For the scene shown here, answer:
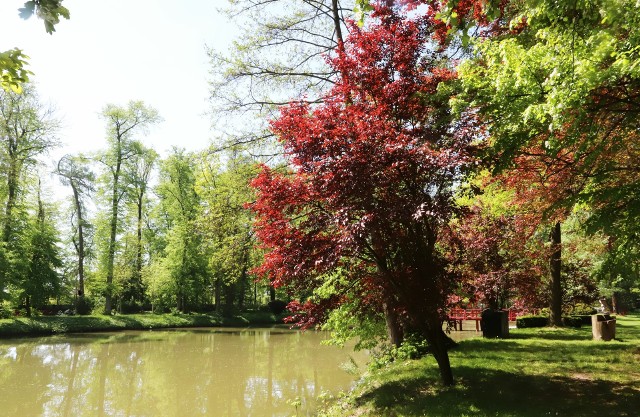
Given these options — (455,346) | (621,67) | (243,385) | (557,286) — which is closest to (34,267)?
(243,385)

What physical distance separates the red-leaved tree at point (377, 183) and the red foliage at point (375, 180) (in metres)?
0.02

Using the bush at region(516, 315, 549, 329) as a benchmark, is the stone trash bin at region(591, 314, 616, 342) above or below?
above

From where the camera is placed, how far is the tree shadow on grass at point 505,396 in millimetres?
5629

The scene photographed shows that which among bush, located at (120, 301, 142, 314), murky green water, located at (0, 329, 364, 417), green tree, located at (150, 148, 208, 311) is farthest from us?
bush, located at (120, 301, 142, 314)

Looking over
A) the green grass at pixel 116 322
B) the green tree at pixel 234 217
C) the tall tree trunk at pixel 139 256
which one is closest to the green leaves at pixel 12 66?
the green tree at pixel 234 217

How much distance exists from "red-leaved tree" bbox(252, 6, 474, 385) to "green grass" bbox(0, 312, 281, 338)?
73.4 ft

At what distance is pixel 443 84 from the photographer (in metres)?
6.69

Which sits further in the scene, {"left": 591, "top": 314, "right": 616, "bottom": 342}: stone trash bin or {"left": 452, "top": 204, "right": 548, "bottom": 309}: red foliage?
A: {"left": 452, "top": 204, "right": 548, "bottom": 309}: red foliage

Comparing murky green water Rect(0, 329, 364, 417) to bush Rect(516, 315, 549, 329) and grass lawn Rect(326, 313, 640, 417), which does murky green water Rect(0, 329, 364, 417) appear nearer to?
grass lawn Rect(326, 313, 640, 417)

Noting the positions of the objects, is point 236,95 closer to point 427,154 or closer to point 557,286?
point 427,154

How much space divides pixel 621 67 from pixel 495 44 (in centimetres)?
207

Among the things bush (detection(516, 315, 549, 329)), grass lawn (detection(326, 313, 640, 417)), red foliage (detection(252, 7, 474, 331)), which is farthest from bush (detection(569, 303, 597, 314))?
red foliage (detection(252, 7, 474, 331))

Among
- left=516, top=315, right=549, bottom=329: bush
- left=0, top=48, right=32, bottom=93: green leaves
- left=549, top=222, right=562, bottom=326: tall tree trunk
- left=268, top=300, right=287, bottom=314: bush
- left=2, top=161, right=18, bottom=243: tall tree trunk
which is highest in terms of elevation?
left=2, top=161, right=18, bottom=243: tall tree trunk

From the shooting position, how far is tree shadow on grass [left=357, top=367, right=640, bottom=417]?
5.63m
